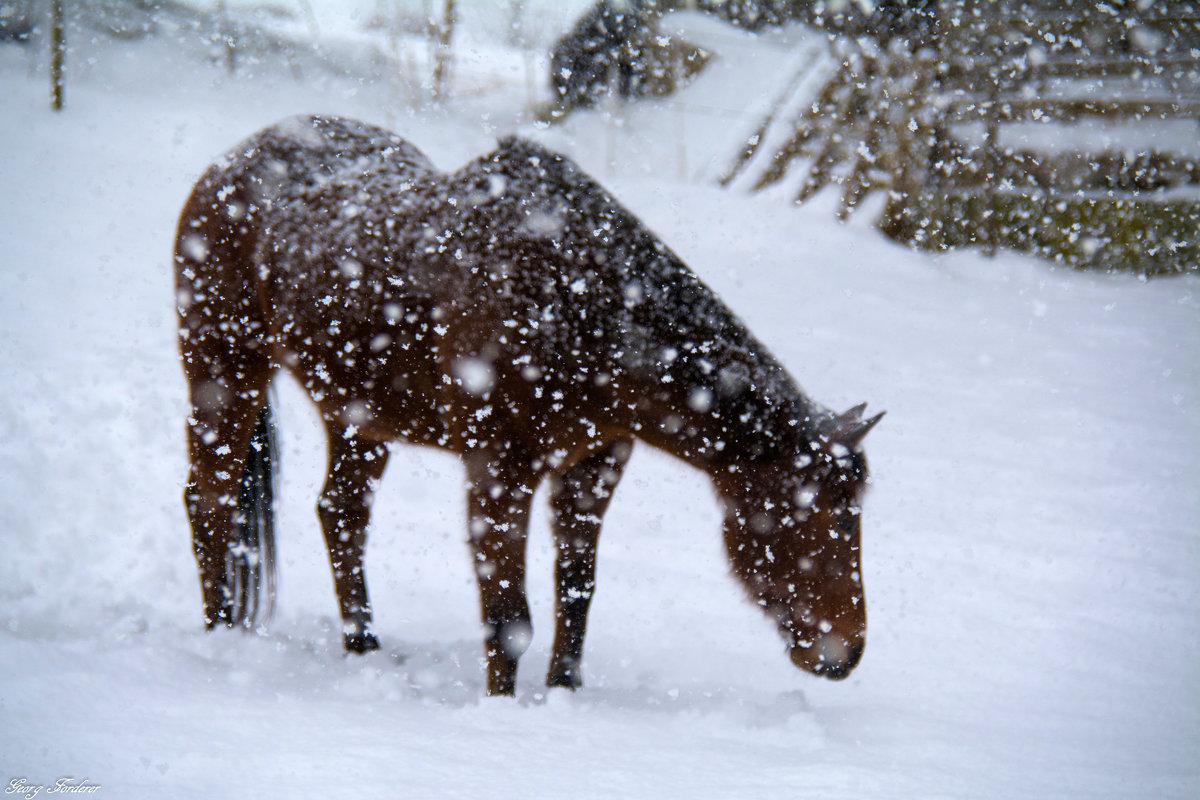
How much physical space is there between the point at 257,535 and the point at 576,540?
1143 mm

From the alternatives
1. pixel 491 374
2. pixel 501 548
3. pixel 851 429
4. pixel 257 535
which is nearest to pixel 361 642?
pixel 257 535

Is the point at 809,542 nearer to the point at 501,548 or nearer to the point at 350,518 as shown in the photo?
the point at 501,548

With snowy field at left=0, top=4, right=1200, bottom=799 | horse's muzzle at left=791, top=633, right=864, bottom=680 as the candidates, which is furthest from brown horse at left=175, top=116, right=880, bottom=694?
snowy field at left=0, top=4, right=1200, bottom=799

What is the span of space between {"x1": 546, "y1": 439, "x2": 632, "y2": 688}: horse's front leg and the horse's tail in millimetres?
996

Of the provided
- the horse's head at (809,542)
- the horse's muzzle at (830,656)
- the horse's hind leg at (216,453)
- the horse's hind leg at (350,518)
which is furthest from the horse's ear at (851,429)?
the horse's hind leg at (216,453)

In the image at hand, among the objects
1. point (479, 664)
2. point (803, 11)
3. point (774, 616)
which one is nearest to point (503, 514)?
point (479, 664)

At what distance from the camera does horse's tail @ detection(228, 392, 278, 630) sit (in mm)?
2412

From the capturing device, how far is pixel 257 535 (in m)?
2.53

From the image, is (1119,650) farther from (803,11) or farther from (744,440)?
(803,11)

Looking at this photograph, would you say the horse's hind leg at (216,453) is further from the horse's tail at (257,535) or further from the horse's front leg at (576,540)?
the horse's front leg at (576,540)

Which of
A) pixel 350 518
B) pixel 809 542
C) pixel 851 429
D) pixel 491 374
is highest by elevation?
pixel 851 429

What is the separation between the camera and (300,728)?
156 cm

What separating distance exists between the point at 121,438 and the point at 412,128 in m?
3.07

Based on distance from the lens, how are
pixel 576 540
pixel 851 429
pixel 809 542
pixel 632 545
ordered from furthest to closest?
pixel 632 545
pixel 576 540
pixel 809 542
pixel 851 429
